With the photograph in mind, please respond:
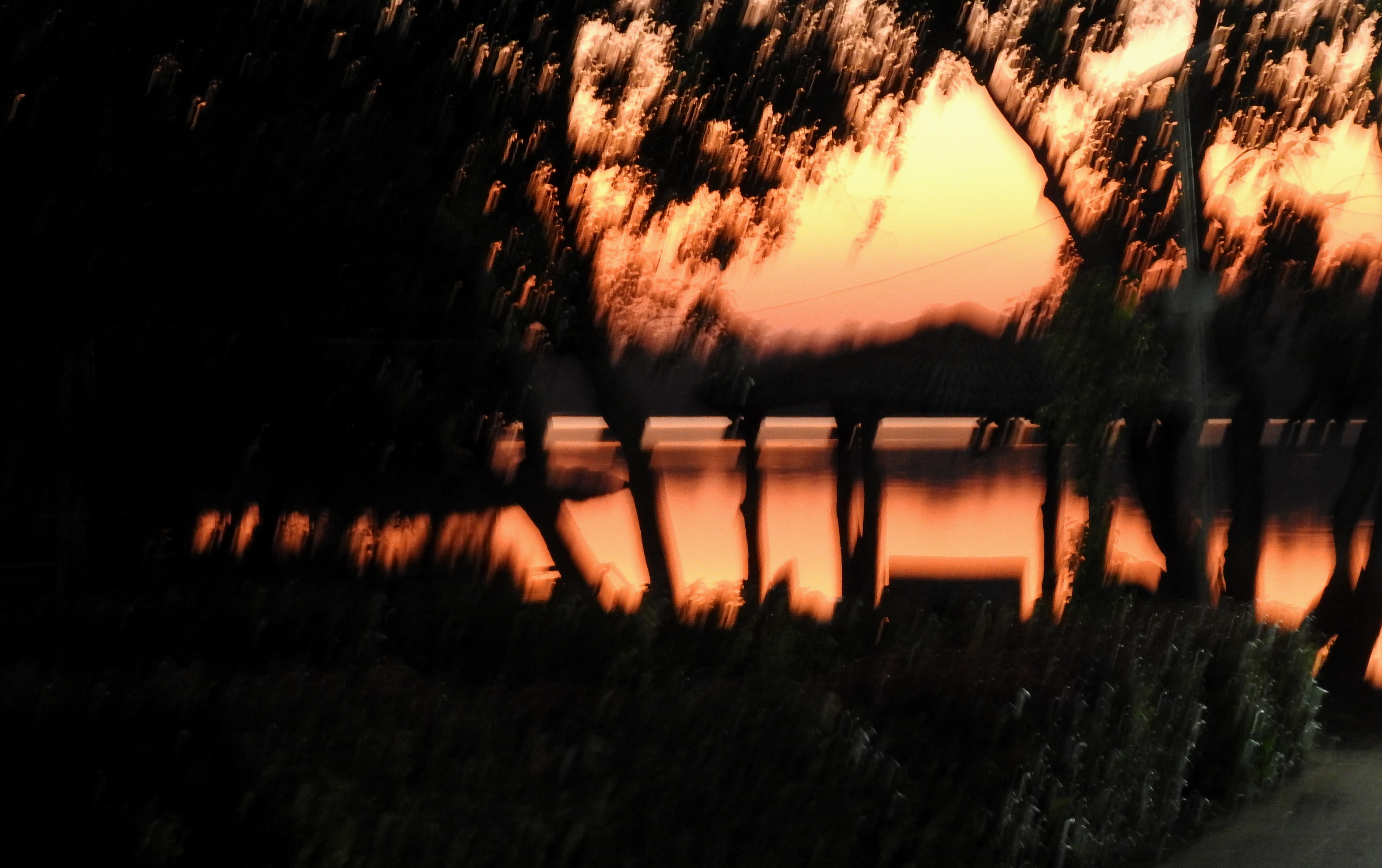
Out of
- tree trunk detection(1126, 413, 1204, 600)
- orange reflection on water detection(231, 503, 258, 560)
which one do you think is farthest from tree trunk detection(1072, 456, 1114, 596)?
orange reflection on water detection(231, 503, 258, 560)

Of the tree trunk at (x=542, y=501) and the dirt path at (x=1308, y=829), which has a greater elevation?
the dirt path at (x=1308, y=829)

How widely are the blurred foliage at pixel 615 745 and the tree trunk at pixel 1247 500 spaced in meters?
3.84

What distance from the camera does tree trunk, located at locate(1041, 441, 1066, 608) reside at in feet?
40.0

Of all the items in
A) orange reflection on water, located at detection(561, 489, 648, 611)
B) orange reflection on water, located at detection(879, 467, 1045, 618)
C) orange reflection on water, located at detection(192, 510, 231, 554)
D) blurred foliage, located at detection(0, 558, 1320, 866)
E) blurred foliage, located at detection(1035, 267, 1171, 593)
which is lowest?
orange reflection on water, located at detection(879, 467, 1045, 618)

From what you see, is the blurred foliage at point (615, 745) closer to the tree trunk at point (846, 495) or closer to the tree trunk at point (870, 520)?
the tree trunk at point (870, 520)

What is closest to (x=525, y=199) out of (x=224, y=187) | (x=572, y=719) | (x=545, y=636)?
(x=224, y=187)

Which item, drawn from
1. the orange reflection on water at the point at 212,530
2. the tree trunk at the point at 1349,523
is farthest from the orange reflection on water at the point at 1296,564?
the orange reflection on water at the point at 212,530

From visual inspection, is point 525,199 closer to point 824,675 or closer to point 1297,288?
point 824,675

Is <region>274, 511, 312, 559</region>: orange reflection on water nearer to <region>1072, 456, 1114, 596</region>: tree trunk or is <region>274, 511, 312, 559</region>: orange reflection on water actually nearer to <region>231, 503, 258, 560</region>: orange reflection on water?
<region>231, 503, 258, 560</region>: orange reflection on water

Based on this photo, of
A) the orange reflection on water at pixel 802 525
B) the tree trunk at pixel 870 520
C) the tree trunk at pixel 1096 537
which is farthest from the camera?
the tree trunk at pixel 870 520

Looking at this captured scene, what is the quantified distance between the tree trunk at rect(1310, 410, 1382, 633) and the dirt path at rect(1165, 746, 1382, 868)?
10.6 feet

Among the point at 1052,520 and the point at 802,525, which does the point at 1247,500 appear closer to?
the point at 1052,520

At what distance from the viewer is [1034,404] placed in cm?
1259

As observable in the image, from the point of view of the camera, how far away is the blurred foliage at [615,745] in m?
4.22
